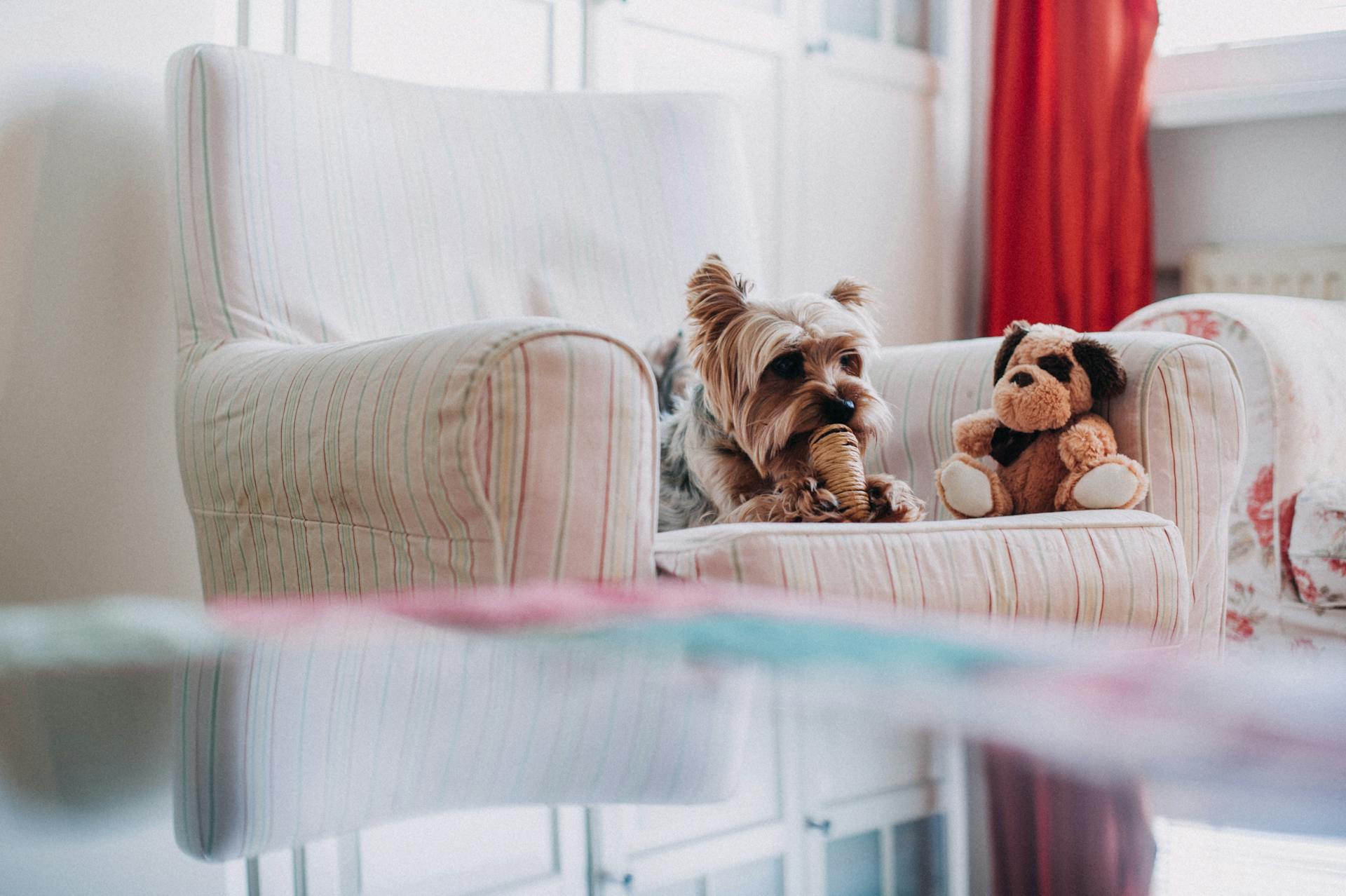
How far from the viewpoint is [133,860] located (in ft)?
0.75

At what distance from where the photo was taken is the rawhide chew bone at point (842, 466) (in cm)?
128

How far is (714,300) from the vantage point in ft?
4.83

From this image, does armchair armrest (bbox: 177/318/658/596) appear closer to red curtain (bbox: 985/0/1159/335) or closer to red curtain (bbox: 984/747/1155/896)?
red curtain (bbox: 984/747/1155/896)

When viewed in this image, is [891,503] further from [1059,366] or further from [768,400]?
[1059,366]

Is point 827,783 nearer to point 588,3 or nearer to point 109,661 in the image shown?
point 109,661

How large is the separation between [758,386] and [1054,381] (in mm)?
379

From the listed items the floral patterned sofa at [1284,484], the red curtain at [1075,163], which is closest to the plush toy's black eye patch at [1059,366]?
the floral patterned sofa at [1284,484]

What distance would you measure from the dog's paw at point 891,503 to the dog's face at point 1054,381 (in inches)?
8.4

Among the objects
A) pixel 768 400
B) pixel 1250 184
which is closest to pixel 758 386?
pixel 768 400

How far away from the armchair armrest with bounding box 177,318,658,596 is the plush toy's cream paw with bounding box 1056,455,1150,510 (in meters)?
0.60

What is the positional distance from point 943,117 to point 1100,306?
744mm

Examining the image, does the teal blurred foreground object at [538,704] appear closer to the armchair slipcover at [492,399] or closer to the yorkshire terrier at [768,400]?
the armchair slipcover at [492,399]

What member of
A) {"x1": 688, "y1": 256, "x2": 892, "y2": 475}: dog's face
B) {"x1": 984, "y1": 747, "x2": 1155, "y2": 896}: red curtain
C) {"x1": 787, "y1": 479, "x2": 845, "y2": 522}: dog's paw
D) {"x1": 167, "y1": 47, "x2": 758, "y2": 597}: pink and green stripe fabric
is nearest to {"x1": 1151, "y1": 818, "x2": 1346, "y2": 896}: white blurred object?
{"x1": 984, "y1": 747, "x2": 1155, "y2": 896}: red curtain

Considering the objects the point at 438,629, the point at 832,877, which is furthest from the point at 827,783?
the point at 438,629
